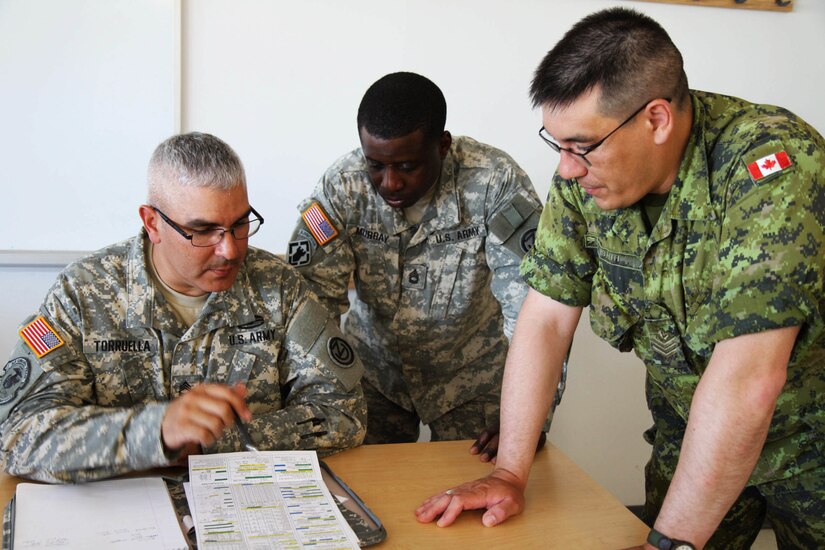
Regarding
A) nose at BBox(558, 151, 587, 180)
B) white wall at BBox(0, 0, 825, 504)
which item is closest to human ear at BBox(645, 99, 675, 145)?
nose at BBox(558, 151, 587, 180)

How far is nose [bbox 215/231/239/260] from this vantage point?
178cm

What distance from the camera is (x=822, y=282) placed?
4.38 ft

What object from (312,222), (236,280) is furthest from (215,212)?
(312,222)

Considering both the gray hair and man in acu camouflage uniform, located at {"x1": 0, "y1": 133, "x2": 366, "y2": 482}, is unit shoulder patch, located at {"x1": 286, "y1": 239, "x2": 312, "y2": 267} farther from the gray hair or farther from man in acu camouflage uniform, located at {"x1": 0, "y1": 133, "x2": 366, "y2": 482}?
the gray hair

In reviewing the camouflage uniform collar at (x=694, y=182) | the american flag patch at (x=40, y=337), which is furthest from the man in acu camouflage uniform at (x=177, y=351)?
the camouflage uniform collar at (x=694, y=182)

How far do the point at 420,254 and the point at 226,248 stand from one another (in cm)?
73

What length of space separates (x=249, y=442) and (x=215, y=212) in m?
0.50

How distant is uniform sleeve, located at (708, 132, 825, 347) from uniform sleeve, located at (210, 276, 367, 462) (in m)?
0.87

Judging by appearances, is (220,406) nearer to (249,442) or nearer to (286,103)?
(249,442)

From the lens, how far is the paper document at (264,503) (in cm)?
137

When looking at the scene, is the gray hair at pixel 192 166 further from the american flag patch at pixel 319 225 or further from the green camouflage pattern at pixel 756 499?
the green camouflage pattern at pixel 756 499

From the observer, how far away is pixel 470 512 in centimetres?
160

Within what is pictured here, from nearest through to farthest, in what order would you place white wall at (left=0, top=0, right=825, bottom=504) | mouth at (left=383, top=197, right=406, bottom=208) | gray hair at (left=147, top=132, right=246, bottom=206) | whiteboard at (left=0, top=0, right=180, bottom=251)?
gray hair at (left=147, top=132, right=246, bottom=206) < mouth at (left=383, top=197, right=406, bottom=208) < whiteboard at (left=0, top=0, right=180, bottom=251) < white wall at (left=0, top=0, right=825, bottom=504)

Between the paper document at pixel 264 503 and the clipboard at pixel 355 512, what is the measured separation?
0.02 metres
